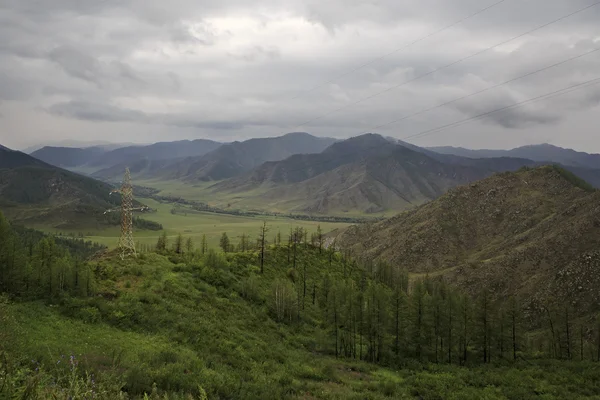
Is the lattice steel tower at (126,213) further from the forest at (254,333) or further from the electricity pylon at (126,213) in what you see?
the forest at (254,333)

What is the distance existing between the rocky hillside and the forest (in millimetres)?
40895

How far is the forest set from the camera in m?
27.5

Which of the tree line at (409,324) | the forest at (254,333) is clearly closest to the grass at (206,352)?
the forest at (254,333)

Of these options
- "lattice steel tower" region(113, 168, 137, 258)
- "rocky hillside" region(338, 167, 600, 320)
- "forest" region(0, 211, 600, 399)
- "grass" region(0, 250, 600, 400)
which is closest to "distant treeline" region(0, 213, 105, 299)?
"forest" region(0, 211, 600, 399)

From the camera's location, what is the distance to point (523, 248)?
141 metres

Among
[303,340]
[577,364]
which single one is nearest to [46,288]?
[303,340]

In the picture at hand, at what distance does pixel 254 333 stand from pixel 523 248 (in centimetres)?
13234

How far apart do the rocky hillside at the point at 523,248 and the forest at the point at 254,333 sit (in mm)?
40895

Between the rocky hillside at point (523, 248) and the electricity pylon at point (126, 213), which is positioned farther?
the rocky hillside at point (523, 248)

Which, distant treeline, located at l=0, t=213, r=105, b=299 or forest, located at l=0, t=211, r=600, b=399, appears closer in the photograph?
forest, located at l=0, t=211, r=600, b=399

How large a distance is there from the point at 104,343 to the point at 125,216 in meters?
26.2

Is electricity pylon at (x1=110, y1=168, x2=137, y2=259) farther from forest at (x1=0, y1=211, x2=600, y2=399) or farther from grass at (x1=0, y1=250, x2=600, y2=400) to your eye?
forest at (x1=0, y1=211, x2=600, y2=399)

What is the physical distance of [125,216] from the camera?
53.6 meters

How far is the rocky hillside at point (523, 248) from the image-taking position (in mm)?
111812
